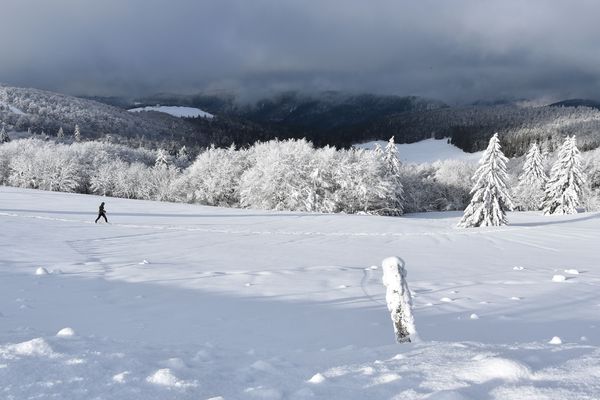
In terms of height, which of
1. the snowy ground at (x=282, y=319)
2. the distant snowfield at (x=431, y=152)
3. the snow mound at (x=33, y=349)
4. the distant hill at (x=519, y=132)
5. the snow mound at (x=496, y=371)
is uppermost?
the distant hill at (x=519, y=132)

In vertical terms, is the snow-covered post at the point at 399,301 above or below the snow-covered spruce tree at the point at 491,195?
below

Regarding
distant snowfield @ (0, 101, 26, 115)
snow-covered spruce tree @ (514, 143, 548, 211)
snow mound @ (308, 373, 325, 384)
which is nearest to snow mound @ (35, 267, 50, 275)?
snow mound @ (308, 373, 325, 384)

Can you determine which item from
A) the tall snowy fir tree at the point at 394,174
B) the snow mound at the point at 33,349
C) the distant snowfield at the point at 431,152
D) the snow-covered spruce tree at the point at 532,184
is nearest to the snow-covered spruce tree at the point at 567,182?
the tall snowy fir tree at the point at 394,174

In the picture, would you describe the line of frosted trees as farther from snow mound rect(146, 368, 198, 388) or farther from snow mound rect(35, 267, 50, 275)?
snow mound rect(146, 368, 198, 388)

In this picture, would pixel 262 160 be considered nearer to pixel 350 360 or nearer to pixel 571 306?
pixel 571 306

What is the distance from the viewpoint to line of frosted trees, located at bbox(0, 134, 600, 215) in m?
52.4

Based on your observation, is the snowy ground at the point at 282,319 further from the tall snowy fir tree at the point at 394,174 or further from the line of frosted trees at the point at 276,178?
the tall snowy fir tree at the point at 394,174

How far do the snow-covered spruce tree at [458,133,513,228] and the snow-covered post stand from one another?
33968 mm

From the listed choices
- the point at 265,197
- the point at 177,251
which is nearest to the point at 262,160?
the point at 265,197

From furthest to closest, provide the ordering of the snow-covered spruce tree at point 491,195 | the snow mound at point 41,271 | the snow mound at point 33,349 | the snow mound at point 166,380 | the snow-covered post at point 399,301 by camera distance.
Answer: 1. the snow-covered spruce tree at point 491,195
2. the snow mound at point 41,271
3. the snow-covered post at point 399,301
4. the snow mound at point 33,349
5. the snow mound at point 166,380

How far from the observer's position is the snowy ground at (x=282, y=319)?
3.68m

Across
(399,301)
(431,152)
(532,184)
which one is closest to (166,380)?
(399,301)

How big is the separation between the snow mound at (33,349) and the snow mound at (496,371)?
13.0ft

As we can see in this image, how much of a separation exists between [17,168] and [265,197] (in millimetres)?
45517
